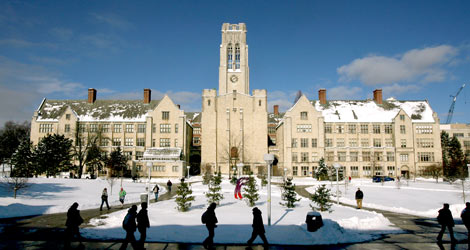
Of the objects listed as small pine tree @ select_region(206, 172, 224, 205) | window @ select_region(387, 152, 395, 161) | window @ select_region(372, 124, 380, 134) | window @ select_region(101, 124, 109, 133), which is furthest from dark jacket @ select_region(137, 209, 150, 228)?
window @ select_region(372, 124, 380, 134)

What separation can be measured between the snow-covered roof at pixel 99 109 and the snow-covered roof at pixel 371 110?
3779 centimetres

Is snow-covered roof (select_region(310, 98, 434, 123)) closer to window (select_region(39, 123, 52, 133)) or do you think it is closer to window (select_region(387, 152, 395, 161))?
window (select_region(387, 152, 395, 161))

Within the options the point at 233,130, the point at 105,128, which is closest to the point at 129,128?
the point at 105,128

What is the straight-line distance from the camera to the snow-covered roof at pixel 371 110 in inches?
2699

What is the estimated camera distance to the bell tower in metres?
72.6

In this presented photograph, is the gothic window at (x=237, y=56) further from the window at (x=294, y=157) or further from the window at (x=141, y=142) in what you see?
the window at (x=141, y=142)

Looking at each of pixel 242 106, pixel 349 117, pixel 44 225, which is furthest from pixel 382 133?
pixel 44 225

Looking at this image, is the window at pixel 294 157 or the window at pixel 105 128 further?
the window at pixel 105 128

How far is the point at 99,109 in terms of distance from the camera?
7031 cm

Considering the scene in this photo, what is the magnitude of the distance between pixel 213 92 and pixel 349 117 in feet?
95.1

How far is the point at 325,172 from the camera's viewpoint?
56.6m

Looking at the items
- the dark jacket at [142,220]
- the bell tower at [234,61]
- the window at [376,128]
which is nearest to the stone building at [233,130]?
the bell tower at [234,61]

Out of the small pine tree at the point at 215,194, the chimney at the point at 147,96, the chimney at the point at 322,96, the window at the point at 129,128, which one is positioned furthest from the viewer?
the chimney at the point at 147,96

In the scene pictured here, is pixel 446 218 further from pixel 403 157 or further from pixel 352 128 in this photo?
pixel 403 157
